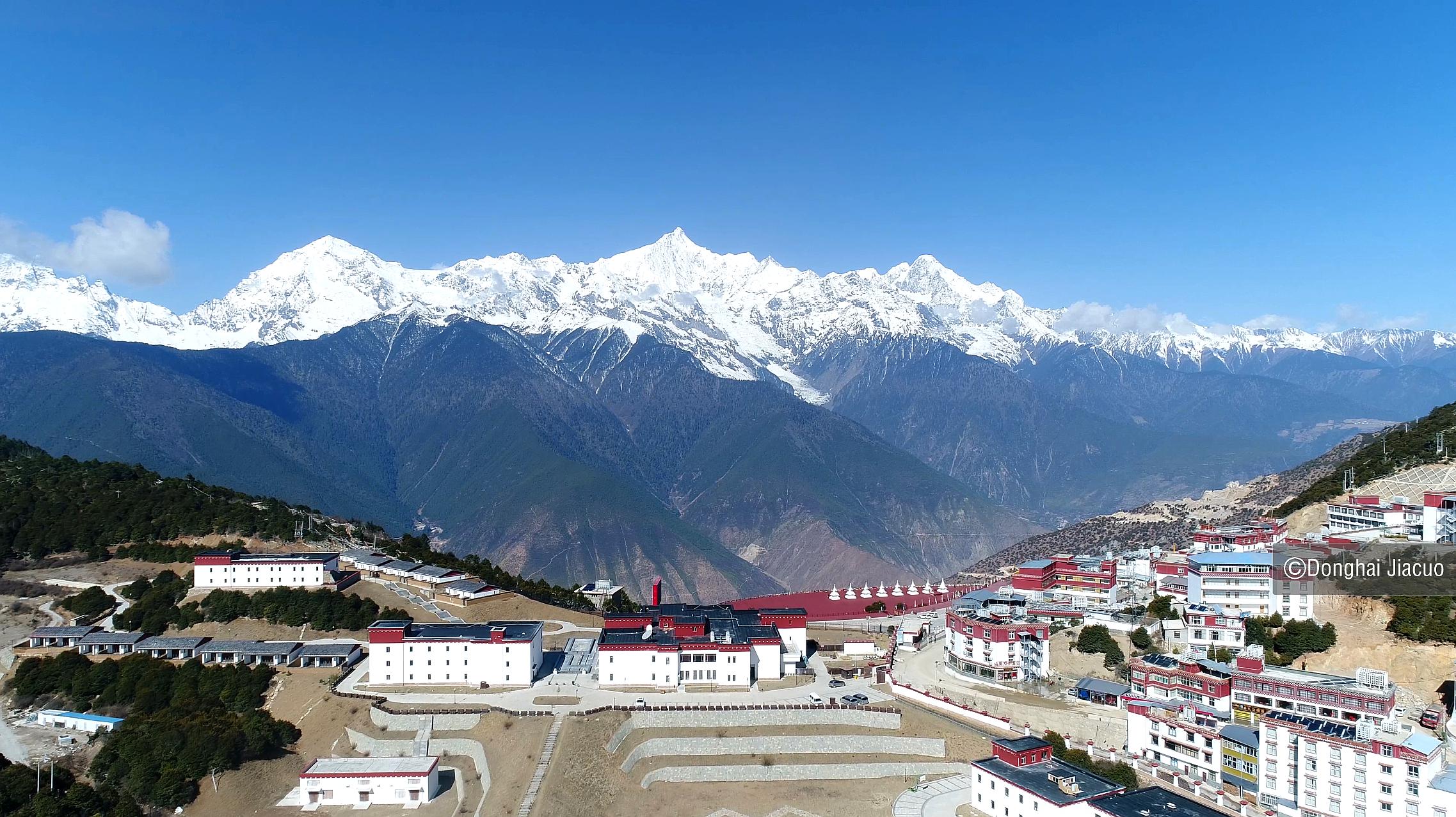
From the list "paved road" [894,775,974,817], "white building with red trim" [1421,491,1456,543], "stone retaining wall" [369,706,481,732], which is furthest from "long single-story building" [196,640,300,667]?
"white building with red trim" [1421,491,1456,543]

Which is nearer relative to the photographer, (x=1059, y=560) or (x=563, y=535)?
(x=1059, y=560)

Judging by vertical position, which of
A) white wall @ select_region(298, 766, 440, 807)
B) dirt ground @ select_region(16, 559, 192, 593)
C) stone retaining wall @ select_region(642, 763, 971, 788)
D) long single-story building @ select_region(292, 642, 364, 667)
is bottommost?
white wall @ select_region(298, 766, 440, 807)

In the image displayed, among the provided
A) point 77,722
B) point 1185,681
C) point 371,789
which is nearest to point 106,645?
point 77,722

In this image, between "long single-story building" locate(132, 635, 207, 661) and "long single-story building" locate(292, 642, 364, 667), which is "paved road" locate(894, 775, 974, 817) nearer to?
"long single-story building" locate(292, 642, 364, 667)

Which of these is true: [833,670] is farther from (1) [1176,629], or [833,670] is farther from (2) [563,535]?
Answer: (2) [563,535]

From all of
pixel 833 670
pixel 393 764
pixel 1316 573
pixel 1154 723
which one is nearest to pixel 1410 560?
pixel 1316 573

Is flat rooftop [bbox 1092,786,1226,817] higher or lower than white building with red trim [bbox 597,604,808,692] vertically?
lower

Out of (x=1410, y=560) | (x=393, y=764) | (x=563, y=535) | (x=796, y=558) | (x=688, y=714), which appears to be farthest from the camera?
(x=796, y=558)
